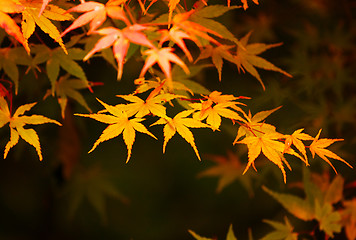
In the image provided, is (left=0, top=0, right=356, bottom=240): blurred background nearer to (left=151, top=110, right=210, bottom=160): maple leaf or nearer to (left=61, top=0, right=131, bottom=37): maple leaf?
(left=151, top=110, right=210, bottom=160): maple leaf

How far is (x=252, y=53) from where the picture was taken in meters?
1.43

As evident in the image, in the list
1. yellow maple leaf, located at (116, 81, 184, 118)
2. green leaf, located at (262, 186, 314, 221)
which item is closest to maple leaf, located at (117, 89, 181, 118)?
yellow maple leaf, located at (116, 81, 184, 118)

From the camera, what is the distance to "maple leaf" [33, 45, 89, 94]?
1333 mm

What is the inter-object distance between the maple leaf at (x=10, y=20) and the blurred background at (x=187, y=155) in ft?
3.17

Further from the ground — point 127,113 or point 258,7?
point 127,113

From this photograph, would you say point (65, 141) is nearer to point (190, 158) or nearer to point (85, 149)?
point (85, 149)

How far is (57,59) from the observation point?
136 cm

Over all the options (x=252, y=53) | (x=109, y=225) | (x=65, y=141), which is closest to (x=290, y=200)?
(x=252, y=53)

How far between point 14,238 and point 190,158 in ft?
6.11

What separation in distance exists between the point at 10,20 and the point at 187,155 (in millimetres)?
3532

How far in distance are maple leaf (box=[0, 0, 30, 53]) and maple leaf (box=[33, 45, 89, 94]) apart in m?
0.37

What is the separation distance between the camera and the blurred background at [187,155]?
2.43m

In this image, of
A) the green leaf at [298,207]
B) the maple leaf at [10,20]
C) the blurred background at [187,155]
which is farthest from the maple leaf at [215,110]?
the blurred background at [187,155]

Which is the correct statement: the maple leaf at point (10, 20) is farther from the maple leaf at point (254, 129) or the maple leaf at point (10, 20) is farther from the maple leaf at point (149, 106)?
the maple leaf at point (254, 129)
